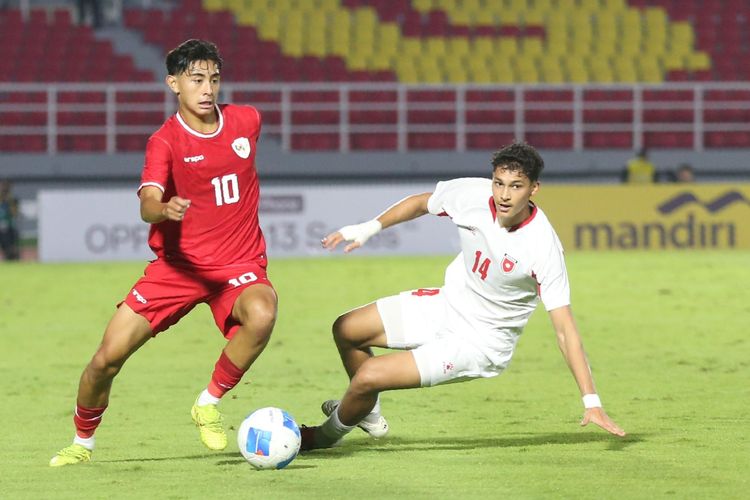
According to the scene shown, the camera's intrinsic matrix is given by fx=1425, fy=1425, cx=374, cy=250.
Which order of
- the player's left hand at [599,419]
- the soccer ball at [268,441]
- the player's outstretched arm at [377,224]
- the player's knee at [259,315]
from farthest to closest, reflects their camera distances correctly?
the player's outstretched arm at [377,224]
the player's knee at [259,315]
the soccer ball at [268,441]
the player's left hand at [599,419]

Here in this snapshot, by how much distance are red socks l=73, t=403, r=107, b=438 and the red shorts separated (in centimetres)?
53

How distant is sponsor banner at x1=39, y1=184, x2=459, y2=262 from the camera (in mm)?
22594

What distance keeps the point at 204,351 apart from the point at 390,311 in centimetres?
567

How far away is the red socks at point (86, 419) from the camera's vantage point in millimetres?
7539

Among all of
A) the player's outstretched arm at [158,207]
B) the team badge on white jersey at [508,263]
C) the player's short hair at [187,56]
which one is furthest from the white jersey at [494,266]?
the player's outstretched arm at [158,207]

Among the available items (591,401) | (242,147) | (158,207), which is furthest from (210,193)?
(591,401)

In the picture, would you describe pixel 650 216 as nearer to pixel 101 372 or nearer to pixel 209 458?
pixel 209 458

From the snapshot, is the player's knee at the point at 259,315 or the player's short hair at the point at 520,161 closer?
the player's short hair at the point at 520,161

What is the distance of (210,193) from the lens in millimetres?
7652

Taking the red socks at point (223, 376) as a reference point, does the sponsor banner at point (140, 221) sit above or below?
below

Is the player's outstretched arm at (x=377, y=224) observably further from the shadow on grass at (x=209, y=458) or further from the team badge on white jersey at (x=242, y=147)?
the shadow on grass at (x=209, y=458)

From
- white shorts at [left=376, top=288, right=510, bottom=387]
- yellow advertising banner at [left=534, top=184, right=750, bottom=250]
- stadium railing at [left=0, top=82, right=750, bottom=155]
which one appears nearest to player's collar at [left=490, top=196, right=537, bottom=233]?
white shorts at [left=376, top=288, right=510, bottom=387]

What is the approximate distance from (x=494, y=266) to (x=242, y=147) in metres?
1.52

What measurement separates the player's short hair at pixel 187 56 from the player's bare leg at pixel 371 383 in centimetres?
182
